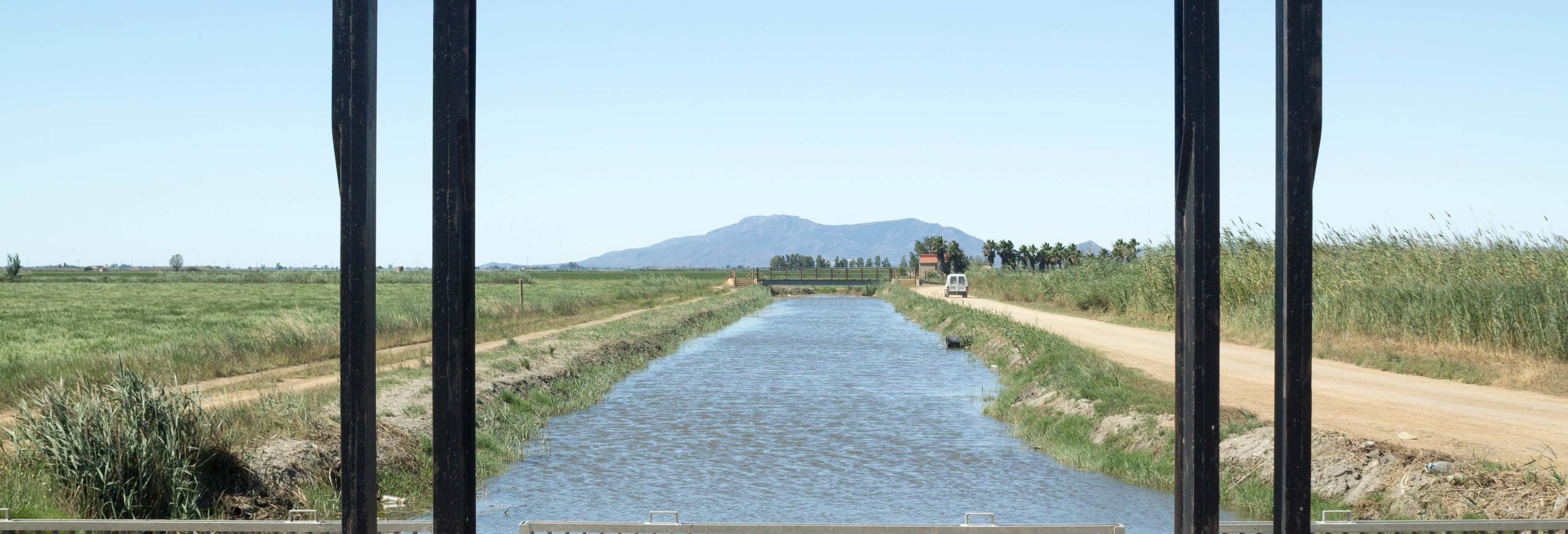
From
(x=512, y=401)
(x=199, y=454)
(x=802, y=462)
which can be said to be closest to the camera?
(x=199, y=454)

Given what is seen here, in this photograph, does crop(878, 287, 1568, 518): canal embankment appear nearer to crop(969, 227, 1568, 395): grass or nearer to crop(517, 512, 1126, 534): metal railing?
crop(969, 227, 1568, 395): grass

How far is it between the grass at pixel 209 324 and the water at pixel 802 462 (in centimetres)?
506

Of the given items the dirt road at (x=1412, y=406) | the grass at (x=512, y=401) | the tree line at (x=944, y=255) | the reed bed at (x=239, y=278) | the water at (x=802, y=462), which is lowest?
the water at (x=802, y=462)

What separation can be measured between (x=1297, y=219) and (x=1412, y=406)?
35.9 feet

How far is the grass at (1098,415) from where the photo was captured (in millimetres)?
10789

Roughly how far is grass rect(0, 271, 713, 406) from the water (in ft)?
16.6

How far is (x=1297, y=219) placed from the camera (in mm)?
3428

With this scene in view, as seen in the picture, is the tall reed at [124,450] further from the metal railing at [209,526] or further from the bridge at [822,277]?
the bridge at [822,277]

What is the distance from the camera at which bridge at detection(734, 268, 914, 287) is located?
95.4 meters

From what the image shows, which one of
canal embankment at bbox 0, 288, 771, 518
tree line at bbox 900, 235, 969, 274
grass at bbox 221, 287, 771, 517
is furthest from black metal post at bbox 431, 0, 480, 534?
tree line at bbox 900, 235, 969, 274

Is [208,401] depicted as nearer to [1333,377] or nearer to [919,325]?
[1333,377]

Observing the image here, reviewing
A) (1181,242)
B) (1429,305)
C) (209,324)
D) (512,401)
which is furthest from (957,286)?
(1181,242)

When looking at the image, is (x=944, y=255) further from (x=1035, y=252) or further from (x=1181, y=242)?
(x=1181, y=242)

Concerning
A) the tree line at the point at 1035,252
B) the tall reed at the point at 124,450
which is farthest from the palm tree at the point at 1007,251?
the tall reed at the point at 124,450
